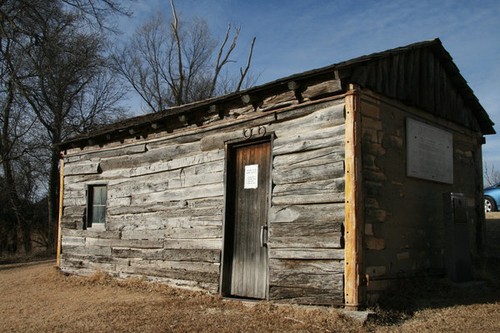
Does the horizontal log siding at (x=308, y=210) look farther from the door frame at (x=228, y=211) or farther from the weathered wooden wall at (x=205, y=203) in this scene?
the door frame at (x=228, y=211)

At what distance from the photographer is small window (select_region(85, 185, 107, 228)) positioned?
34.8 feet

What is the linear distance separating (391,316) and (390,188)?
69.5 inches

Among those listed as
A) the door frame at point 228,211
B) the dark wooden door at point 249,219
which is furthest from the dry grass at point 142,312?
the dark wooden door at point 249,219

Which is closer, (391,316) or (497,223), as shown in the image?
(391,316)

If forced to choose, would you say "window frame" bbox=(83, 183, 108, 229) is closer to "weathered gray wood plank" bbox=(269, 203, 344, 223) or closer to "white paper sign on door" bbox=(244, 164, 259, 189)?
"white paper sign on door" bbox=(244, 164, 259, 189)

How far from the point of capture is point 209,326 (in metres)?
5.70

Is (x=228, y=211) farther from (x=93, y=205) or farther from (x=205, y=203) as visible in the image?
(x=93, y=205)

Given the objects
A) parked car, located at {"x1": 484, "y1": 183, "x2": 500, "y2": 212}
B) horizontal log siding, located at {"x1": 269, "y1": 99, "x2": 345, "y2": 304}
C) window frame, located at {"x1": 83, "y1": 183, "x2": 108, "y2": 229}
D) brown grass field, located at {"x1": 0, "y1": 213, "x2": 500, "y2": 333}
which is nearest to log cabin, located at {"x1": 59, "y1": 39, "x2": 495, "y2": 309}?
horizontal log siding, located at {"x1": 269, "y1": 99, "x2": 345, "y2": 304}

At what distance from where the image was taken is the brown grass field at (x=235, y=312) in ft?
18.1

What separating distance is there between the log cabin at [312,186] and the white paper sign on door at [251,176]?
0.06ft

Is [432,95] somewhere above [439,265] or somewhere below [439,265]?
above

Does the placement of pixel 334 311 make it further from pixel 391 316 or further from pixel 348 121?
pixel 348 121

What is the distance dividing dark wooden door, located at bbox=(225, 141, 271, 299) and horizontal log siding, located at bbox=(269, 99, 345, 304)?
11.9 inches

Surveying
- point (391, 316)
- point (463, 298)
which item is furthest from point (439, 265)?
point (391, 316)
